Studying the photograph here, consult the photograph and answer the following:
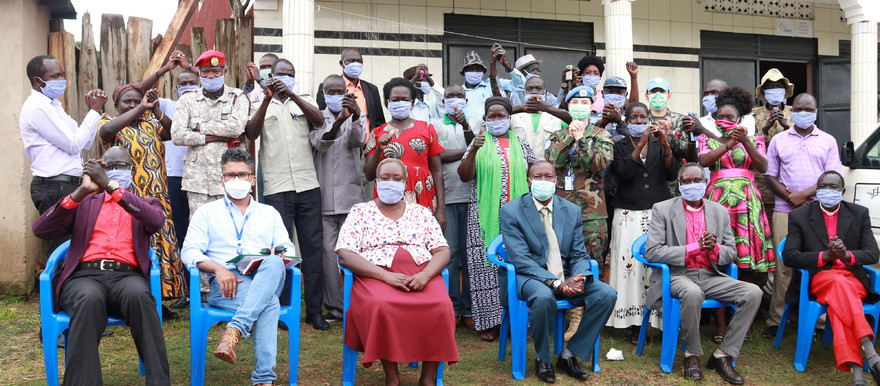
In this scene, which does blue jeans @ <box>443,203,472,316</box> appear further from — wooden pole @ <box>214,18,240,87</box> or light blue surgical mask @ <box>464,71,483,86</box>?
wooden pole @ <box>214,18,240,87</box>

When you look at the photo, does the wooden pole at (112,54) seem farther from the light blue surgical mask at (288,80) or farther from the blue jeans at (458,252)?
the blue jeans at (458,252)

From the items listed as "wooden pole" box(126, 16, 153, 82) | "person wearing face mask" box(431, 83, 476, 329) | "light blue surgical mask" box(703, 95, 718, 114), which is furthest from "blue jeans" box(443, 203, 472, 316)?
"wooden pole" box(126, 16, 153, 82)

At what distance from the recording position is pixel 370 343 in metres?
4.44

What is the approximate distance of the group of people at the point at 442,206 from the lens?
4.64m

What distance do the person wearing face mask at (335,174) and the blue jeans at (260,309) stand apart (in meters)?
1.57

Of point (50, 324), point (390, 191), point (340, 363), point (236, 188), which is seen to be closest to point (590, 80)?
point (390, 191)

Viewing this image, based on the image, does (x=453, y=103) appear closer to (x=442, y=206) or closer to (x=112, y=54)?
(x=442, y=206)

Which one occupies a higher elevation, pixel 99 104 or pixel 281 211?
pixel 99 104

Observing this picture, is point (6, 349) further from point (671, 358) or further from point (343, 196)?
point (671, 358)

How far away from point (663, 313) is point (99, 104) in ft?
14.6

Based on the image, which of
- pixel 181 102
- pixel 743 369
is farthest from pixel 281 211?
pixel 743 369

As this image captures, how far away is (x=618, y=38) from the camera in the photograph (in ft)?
29.5

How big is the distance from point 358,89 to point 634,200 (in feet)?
8.43

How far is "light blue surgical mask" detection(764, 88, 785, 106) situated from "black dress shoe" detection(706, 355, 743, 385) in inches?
105
